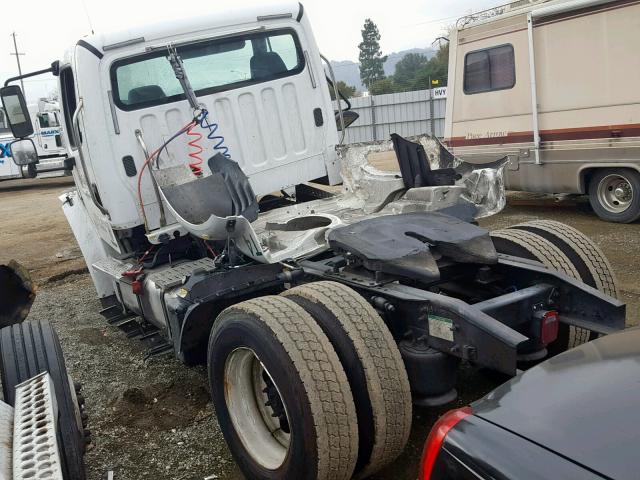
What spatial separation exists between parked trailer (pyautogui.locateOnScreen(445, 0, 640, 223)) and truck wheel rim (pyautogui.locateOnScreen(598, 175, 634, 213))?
1cm

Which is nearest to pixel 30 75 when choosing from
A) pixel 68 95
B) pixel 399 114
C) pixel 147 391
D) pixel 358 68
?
pixel 68 95

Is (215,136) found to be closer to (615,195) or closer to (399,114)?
(615,195)

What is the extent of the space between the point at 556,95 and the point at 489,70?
4.25 ft

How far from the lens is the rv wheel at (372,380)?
2.69 meters

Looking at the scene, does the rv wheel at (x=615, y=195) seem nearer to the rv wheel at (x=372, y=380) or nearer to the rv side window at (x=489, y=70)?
the rv side window at (x=489, y=70)

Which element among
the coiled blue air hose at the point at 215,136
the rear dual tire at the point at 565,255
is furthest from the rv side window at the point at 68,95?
the rear dual tire at the point at 565,255

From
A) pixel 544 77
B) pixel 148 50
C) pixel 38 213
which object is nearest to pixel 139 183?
pixel 148 50

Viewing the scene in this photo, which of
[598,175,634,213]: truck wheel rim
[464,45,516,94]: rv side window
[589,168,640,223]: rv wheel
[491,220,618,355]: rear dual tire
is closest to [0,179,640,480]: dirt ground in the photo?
[589,168,640,223]: rv wheel

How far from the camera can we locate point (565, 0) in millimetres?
8375

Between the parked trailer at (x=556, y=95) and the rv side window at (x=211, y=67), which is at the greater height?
the rv side window at (x=211, y=67)

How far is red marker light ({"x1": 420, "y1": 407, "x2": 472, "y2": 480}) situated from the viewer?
5.84ft

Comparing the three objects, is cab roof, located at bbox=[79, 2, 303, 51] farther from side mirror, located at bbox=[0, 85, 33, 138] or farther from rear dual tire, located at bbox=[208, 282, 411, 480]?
rear dual tire, located at bbox=[208, 282, 411, 480]

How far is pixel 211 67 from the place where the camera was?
16.5ft

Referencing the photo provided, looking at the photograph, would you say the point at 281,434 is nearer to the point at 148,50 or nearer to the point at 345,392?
the point at 345,392
